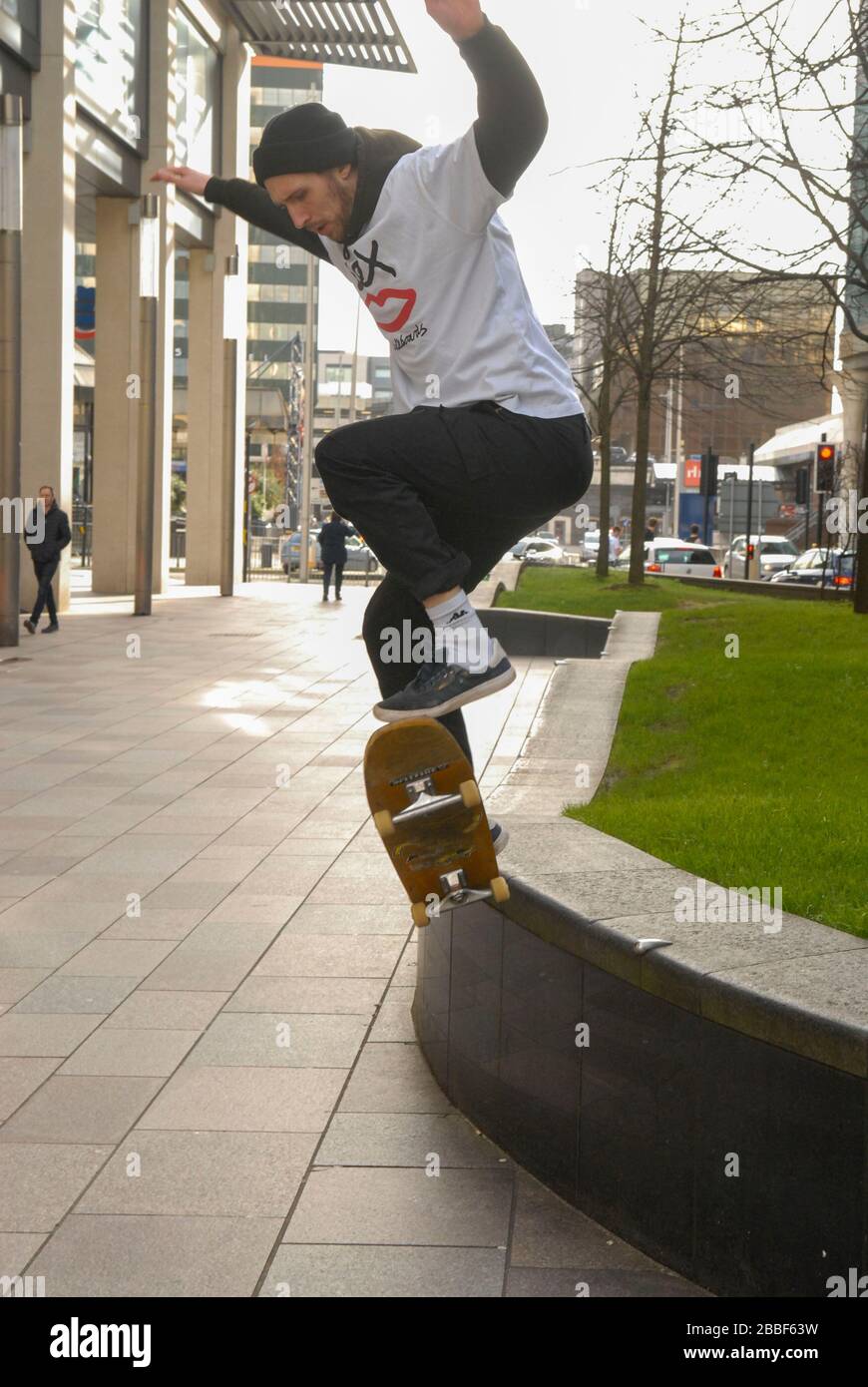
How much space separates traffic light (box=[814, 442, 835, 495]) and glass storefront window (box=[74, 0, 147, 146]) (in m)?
15.3

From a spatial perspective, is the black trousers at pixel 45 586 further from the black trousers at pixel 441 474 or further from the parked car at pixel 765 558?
the parked car at pixel 765 558

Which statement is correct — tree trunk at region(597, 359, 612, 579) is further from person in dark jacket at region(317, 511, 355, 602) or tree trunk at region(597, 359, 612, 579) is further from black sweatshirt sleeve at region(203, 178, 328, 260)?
black sweatshirt sleeve at region(203, 178, 328, 260)

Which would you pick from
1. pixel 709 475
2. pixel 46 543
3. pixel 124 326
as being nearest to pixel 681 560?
pixel 709 475

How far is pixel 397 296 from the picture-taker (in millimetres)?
3805

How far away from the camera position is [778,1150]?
3.14m

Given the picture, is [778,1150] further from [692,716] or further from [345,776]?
[345,776]

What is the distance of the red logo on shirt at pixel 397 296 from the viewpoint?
3.79 metres

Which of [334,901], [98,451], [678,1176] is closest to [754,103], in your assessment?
[334,901]

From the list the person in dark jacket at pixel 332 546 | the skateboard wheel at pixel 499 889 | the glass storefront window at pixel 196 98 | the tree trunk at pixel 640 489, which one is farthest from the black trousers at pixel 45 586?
the skateboard wheel at pixel 499 889

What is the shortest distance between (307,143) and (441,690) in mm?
1330

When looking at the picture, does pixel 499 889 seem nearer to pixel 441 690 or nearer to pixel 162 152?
pixel 441 690

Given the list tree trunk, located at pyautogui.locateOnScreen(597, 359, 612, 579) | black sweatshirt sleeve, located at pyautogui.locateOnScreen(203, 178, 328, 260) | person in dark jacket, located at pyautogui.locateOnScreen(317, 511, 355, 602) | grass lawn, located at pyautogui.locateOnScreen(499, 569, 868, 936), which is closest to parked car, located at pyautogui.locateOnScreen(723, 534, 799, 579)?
tree trunk, located at pyautogui.locateOnScreen(597, 359, 612, 579)
